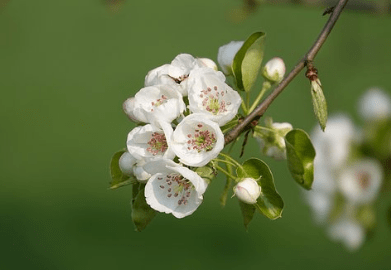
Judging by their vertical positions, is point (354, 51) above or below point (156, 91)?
below

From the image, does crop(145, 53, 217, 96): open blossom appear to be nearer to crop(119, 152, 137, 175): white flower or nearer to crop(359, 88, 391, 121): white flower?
crop(119, 152, 137, 175): white flower

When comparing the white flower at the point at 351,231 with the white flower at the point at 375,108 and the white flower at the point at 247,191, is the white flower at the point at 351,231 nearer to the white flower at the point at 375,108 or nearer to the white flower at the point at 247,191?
the white flower at the point at 375,108

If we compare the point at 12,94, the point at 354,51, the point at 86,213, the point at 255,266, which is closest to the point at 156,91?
the point at 255,266

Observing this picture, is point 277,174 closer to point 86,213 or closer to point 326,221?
point 86,213

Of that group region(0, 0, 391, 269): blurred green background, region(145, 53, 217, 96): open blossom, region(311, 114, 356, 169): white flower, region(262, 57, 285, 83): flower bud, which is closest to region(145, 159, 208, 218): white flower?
region(145, 53, 217, 96): open blossom

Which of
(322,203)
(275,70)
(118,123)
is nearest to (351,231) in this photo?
(322,203)

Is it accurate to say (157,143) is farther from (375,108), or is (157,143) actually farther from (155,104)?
(375,108)
